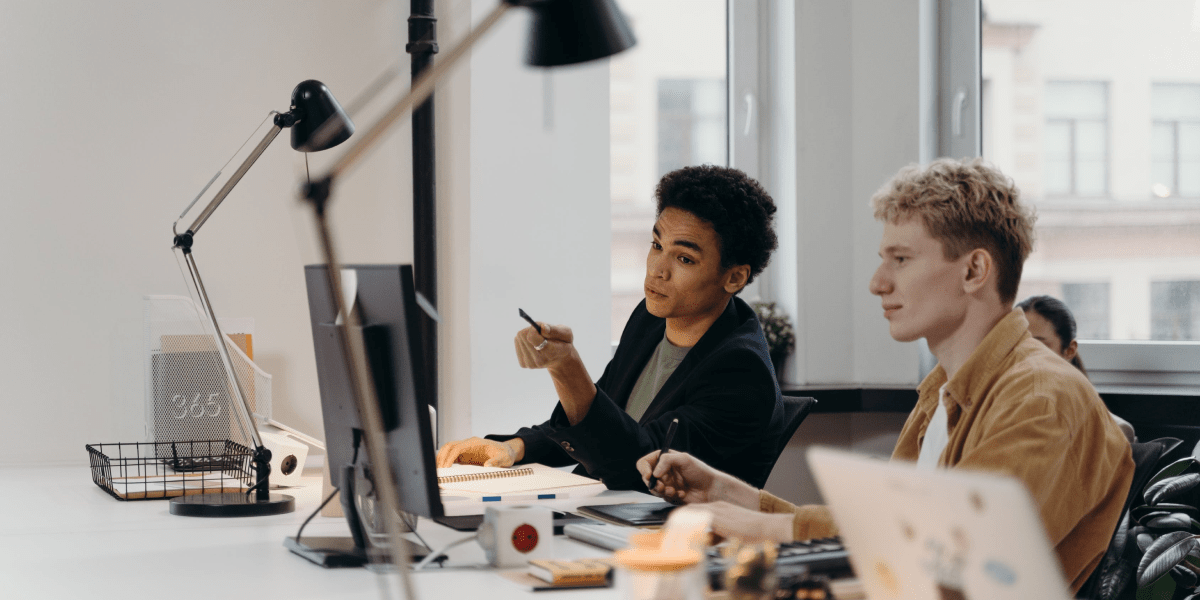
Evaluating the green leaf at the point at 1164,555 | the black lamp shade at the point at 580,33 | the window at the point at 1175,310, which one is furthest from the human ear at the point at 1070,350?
the black lamp shade at the point at 580,33

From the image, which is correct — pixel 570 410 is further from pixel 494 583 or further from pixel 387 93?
pixel 387 93

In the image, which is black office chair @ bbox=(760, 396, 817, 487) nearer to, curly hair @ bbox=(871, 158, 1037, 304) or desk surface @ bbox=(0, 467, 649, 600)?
desk surface @ bbox=(0, 467, 649, 600)

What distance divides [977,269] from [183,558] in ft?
3.66

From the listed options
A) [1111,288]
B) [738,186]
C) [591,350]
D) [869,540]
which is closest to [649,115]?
[591,350]

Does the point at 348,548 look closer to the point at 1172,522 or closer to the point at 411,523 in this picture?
the point at 411,523

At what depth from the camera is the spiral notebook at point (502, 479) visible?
67.2 inches

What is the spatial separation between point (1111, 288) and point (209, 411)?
2250 millimetres

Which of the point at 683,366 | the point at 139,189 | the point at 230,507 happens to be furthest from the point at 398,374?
the point at 139,189

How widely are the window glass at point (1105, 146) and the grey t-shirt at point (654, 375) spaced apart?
108 cm

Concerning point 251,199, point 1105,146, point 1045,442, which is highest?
point 1105,146

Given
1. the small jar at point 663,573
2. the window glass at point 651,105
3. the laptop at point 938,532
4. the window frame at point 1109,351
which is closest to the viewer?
the laptop at point 938,532

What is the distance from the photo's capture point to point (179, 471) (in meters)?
2.13

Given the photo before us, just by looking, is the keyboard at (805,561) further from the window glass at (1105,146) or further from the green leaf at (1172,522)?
the window glass at (1105,146)

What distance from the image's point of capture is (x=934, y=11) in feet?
9.57
